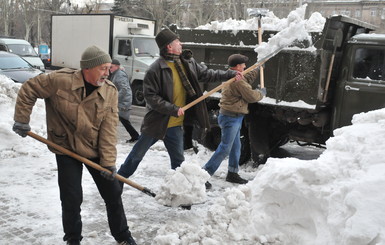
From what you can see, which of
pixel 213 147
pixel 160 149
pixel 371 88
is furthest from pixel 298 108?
pixel 160 149

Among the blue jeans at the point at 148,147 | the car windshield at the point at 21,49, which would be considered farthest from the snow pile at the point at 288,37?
the car windshield at the point at 21,49

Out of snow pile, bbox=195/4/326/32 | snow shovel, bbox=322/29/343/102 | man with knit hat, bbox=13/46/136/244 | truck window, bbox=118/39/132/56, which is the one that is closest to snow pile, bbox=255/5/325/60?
snow pile, bbox=195/4/326/32

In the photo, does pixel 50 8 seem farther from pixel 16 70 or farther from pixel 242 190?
pixel 242 190

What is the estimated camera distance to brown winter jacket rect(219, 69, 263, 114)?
522 cm

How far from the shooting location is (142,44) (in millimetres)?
14000

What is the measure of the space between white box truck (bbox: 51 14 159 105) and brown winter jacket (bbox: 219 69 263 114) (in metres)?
8.10

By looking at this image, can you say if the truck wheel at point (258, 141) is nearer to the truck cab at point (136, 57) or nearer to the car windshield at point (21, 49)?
the truck cab at point (136, 57)

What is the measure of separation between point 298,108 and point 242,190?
8.73 feet

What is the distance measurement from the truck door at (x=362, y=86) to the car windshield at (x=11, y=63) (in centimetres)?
1005

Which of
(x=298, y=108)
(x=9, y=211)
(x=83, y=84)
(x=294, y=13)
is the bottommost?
(x=9, y=211)

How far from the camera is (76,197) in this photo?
3.33 m

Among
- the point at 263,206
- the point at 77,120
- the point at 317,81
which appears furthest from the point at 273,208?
the point at 317,81

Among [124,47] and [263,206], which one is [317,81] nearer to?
[263,206]

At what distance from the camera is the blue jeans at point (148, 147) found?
4.55 meters
